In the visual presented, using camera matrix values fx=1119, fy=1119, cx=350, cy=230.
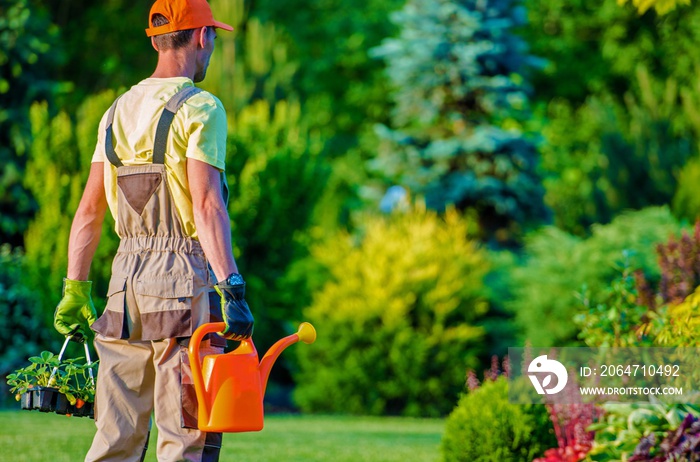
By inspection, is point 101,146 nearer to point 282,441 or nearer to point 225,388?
point 225,388

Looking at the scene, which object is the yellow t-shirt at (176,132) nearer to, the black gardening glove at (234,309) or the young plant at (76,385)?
the black gardening glove at (234,309)

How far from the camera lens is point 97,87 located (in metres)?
22.7

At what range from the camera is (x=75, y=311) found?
4238 millimetres

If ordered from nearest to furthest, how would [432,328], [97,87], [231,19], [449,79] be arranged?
[432,328] → [449,79] → [231,19] → [97,87]

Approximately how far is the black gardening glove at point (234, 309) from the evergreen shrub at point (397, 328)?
9645 mm

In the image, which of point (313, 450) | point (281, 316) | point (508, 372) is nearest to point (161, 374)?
point (508, 372)

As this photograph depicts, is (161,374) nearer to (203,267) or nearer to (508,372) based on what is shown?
(203,267)

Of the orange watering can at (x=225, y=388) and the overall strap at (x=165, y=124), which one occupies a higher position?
the overall strap at (x=165, y=124)

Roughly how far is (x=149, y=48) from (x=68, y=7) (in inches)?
73.9

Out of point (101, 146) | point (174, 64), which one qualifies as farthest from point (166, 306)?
point (174, 64)

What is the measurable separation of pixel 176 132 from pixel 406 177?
14.5 metres

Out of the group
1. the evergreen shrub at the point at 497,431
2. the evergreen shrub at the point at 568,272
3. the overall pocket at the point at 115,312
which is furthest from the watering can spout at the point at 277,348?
the evergreen shrub at the point at 568,272

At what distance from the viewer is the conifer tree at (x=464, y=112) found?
59.0 feet

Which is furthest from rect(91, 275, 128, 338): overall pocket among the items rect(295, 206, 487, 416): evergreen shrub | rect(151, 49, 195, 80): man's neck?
rect(295, 206, 487, 416): evergreen shrub
